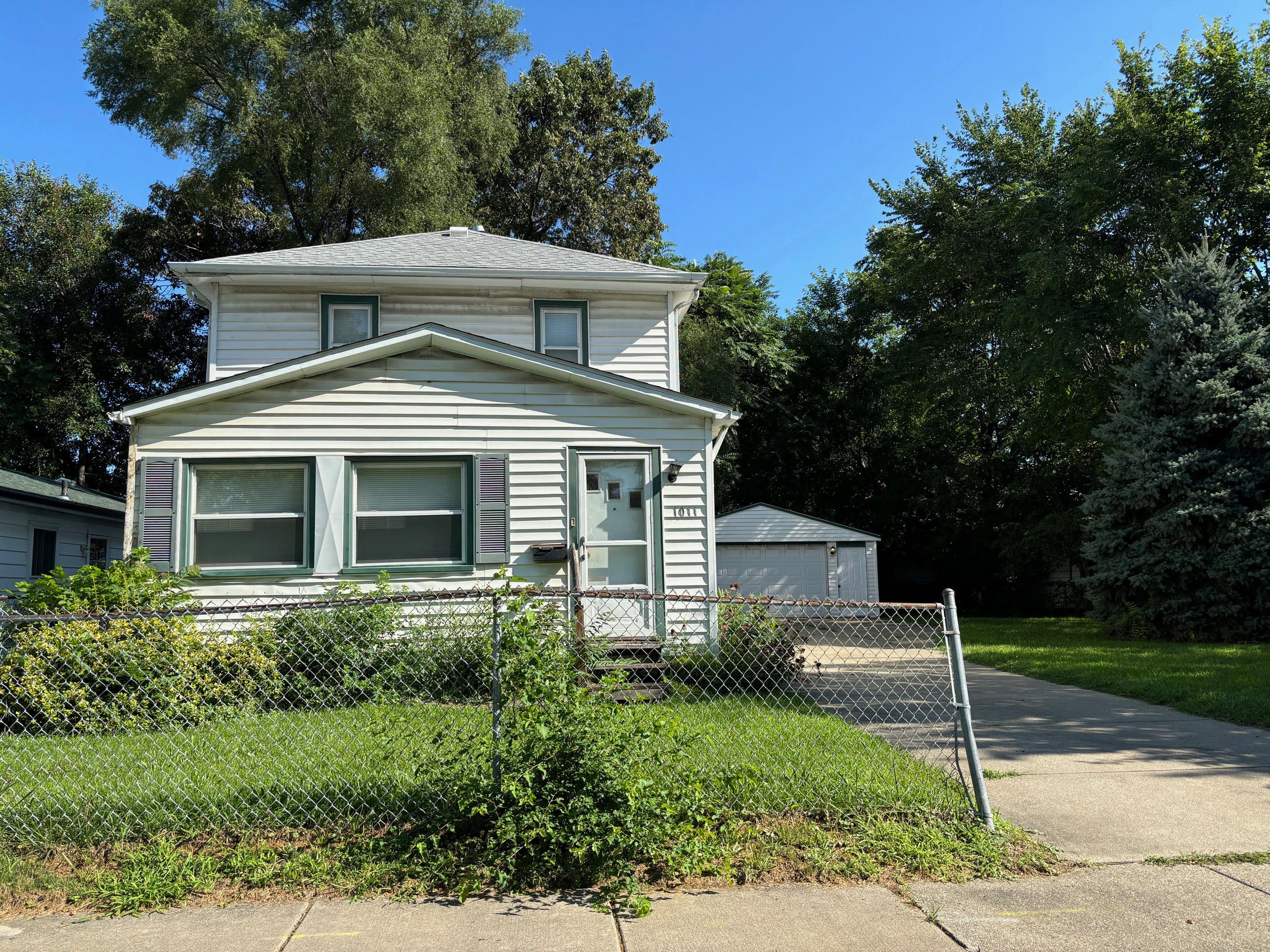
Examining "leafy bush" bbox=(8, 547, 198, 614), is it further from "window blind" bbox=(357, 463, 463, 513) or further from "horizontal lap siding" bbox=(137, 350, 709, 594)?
"window blind" bbox=(357, 463, 463, 513)

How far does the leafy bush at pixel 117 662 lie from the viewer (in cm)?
667

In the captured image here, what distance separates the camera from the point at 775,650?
8914 millimetres

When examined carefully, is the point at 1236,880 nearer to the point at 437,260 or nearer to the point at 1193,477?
the point at 437,260

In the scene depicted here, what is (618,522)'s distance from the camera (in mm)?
9922

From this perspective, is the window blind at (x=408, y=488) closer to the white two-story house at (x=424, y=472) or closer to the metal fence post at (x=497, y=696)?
the white two-story house at (x=424, y=472)

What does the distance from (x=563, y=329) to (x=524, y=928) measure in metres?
9.92

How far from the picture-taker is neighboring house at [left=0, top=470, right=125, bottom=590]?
13008 mm

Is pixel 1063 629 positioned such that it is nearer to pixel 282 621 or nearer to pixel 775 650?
pixel 775 650

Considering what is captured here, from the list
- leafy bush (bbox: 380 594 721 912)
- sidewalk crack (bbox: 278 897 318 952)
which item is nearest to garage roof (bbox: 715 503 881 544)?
leafy bush (bbox: 380 594 721 912)

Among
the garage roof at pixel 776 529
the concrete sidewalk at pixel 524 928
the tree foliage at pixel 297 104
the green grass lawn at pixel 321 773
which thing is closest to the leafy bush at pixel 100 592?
the green grass lawn at pixel 321 773

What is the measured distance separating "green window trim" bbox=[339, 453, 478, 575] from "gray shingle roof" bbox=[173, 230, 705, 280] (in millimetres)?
3517

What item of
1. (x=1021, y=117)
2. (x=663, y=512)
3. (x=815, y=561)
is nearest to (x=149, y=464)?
(x=663, y=512)

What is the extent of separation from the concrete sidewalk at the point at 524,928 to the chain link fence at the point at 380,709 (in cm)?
72

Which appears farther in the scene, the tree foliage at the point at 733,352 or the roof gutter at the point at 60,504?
the tree foliage at the point at 733,352
